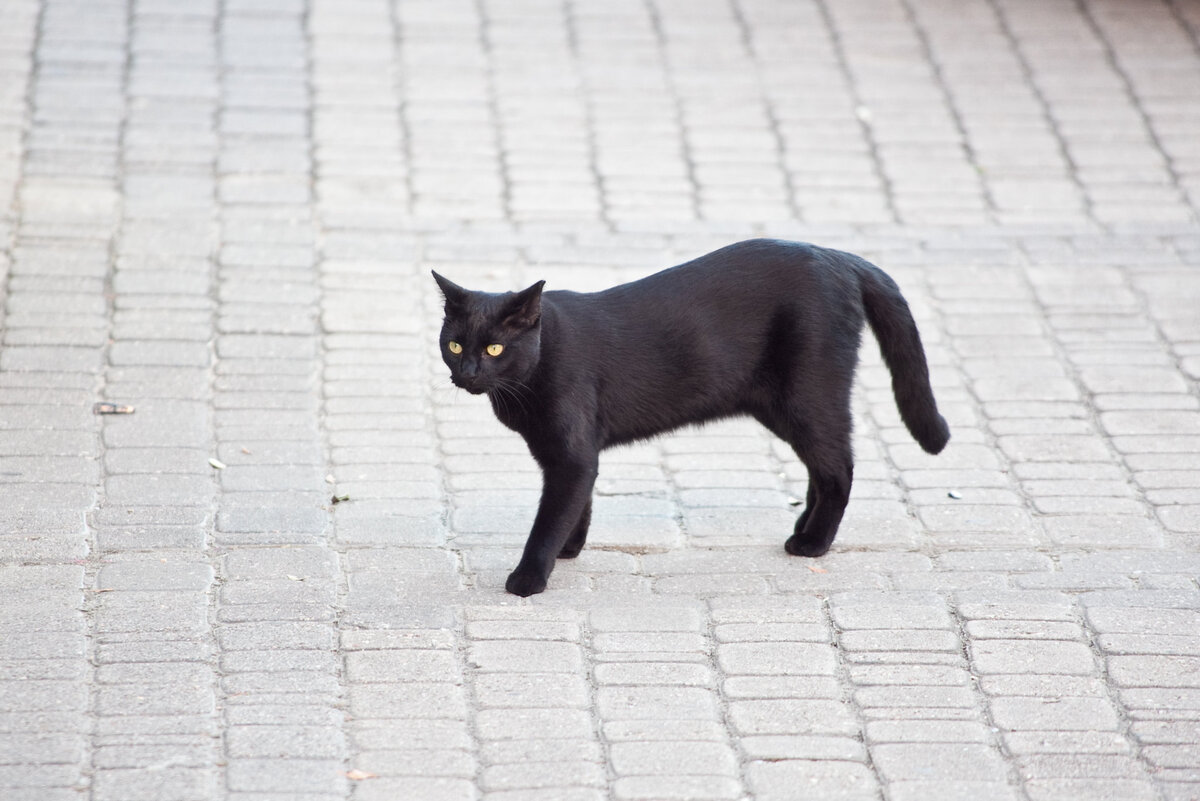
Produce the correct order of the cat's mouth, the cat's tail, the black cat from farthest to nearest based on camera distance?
the cat's tail
the black cat
the cat's mouth

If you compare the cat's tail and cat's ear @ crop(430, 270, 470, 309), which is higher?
cat's ear @ crop(430, 270, 470, 309)

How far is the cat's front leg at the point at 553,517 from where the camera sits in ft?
14.0

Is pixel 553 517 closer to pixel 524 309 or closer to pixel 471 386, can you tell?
pixel 471 386

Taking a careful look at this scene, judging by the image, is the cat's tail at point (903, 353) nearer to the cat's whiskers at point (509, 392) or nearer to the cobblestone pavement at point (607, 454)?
the cobblestone pavement at point (607, 454)

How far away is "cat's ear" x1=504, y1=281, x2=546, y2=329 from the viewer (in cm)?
403

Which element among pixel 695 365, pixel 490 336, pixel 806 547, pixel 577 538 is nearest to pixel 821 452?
pixel 806 547

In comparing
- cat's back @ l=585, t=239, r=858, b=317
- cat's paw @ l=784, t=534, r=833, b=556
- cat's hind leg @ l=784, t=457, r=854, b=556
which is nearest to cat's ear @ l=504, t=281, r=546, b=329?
cat's back @ l=585, t=239, r=858, b=317

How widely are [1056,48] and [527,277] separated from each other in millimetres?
4093

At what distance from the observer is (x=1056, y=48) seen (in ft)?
28.1

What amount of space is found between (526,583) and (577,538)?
339mm

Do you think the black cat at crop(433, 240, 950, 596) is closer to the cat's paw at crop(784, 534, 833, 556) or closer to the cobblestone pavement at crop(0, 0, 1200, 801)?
the cat's paw at crop(784, 534, 833, 556)

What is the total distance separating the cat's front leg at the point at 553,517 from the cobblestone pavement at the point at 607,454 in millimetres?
71

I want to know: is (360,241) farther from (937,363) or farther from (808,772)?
(808,772)

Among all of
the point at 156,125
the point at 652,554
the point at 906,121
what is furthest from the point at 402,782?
the point at 906,121
